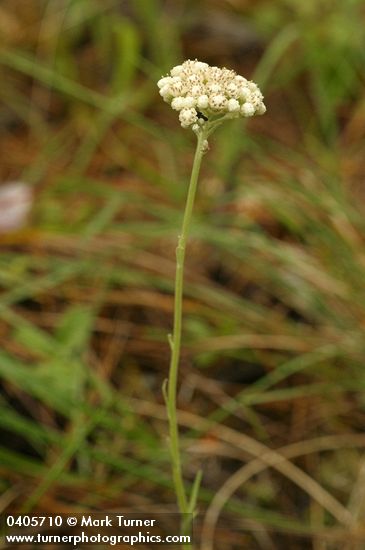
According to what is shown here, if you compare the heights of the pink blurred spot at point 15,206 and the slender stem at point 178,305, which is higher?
the pink blurred spot at point 15,206

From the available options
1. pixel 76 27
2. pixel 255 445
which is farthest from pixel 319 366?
pixel 76 27

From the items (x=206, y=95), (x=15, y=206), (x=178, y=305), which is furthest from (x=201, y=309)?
(x=206, y=95)

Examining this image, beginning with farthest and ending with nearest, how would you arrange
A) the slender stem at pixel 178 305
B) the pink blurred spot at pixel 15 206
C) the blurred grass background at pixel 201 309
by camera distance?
the pink blurred spot at pixel 15 206 < the blurred grass background at pixel 201 309 < the slender stem at pixel 178 305

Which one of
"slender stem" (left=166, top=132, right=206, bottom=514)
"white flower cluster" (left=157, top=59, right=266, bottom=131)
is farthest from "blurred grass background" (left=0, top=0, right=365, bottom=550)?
"white flower cluster" (left=157, top=59, right=266, bottom=131)

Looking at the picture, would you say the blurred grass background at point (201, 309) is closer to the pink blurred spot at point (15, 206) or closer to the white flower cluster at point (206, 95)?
the pink blurred spot at point (15, 206)

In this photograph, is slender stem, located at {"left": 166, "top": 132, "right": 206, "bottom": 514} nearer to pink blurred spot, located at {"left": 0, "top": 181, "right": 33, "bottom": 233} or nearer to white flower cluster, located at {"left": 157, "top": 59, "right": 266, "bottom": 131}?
white flower cluster, located at {"left": 157, "top": 59, "right": 266, "bottom": 131}

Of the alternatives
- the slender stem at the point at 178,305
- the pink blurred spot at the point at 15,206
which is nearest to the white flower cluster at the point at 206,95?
the slender stem at the point at 178,305
